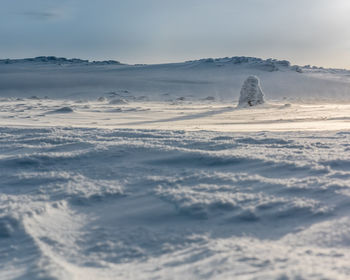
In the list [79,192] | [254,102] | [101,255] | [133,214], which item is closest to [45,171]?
[79,192]

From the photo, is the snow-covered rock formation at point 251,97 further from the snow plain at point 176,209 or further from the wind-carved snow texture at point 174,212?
the wind-carved snow texture at point 174,212

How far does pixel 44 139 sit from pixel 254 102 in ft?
23.5

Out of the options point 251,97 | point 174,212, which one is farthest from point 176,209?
point 251,97

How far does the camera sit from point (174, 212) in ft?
5.15

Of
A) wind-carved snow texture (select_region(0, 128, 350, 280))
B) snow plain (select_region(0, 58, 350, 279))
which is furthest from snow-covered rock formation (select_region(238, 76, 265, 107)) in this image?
wind-carved snow texture (select_region(0, 128, 350, 280))

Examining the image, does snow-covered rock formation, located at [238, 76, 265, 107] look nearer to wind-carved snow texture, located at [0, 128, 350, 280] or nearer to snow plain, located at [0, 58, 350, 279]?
snow plain, located at [0, 58, 350, 279]

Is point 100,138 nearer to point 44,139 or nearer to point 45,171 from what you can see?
point 44,139

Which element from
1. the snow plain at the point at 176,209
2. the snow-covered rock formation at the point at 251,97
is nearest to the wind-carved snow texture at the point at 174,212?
the snow plain at the point at 176,209

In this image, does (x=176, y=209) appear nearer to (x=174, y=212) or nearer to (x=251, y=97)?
(x=174, y=212)

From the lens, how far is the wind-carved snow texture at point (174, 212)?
1173 mm

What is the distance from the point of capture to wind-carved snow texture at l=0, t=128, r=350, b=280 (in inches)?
46.2

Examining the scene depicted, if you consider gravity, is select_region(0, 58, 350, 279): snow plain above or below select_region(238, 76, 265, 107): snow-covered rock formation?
below

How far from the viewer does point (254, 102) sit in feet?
31.1

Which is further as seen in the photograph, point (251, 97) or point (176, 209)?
Result: point (251, 97)
